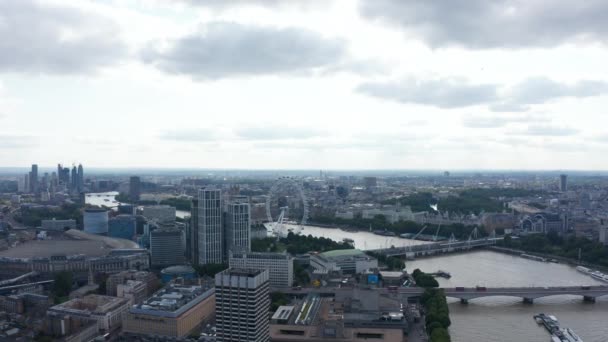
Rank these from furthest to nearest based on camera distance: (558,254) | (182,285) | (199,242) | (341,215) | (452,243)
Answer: (341,215), (452,243), (558,254), (199,242), (182,285)

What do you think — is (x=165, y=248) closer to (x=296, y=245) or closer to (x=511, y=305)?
(x=296, y=245)

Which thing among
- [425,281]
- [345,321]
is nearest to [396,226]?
[425,281]

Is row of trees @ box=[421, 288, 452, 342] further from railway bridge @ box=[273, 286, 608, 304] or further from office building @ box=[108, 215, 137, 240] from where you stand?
office building @ box=[108, 215, 137, 240]

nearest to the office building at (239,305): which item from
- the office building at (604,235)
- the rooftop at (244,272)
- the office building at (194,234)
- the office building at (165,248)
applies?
the rooftop at (244,272)

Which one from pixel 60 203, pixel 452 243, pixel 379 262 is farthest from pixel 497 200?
pixel 60 203

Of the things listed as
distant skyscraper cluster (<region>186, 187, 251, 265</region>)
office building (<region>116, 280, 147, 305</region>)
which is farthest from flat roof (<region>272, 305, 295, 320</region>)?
distant skyscraper cluster (<region>186, 187, 251, 265</region>)

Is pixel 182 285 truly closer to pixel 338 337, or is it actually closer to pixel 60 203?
pixel 338 337

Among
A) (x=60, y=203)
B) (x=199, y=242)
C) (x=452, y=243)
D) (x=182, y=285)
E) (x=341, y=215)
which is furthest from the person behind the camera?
(x=60, y=203)

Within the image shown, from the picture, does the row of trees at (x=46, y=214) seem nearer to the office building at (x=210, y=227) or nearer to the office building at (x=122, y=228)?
the office building at (x=122, y=228)
